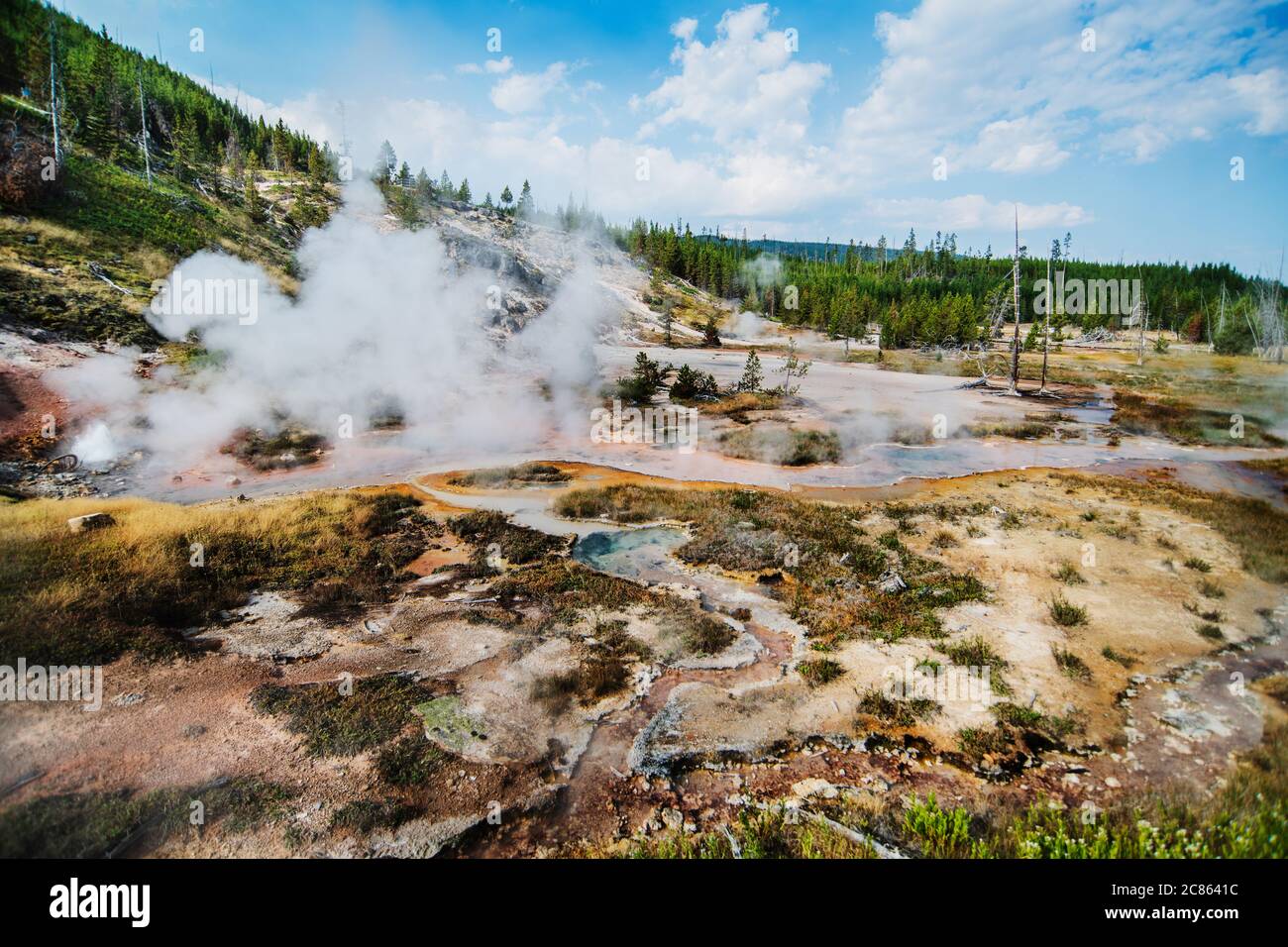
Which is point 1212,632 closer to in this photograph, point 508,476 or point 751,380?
point 508,476

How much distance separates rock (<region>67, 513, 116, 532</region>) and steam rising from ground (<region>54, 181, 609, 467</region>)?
7779 millimetres

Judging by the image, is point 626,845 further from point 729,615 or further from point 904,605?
point 904,605

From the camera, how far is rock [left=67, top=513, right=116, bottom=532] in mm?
10797

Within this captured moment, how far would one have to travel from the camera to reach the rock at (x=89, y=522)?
10.8 m

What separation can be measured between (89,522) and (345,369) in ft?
48.2

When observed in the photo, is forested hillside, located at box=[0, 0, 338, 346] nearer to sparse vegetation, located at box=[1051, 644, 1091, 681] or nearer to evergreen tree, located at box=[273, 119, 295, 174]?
evergreen tree, located at box=[273, 119, 295, 174]

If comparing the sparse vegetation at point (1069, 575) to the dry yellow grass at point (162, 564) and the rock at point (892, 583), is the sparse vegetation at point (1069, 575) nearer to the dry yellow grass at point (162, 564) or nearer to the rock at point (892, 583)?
the rock at point (892, 583)

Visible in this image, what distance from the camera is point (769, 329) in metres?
73.2

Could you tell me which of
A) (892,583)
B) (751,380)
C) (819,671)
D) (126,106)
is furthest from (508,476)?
(126,106)

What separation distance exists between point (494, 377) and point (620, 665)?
24113 mm

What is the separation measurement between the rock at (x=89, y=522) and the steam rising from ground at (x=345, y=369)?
25.5 ft

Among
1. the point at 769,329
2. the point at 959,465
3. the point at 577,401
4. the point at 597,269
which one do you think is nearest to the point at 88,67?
the point at 597,269

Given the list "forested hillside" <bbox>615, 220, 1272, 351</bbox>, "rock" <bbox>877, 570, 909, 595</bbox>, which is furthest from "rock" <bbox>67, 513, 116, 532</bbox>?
"forested hillside" <bbox>615, 220, 1272, 351</bbox>

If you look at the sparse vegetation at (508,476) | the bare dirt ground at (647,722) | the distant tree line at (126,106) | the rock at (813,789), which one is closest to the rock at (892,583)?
the bare dirt ground at (647,722)
